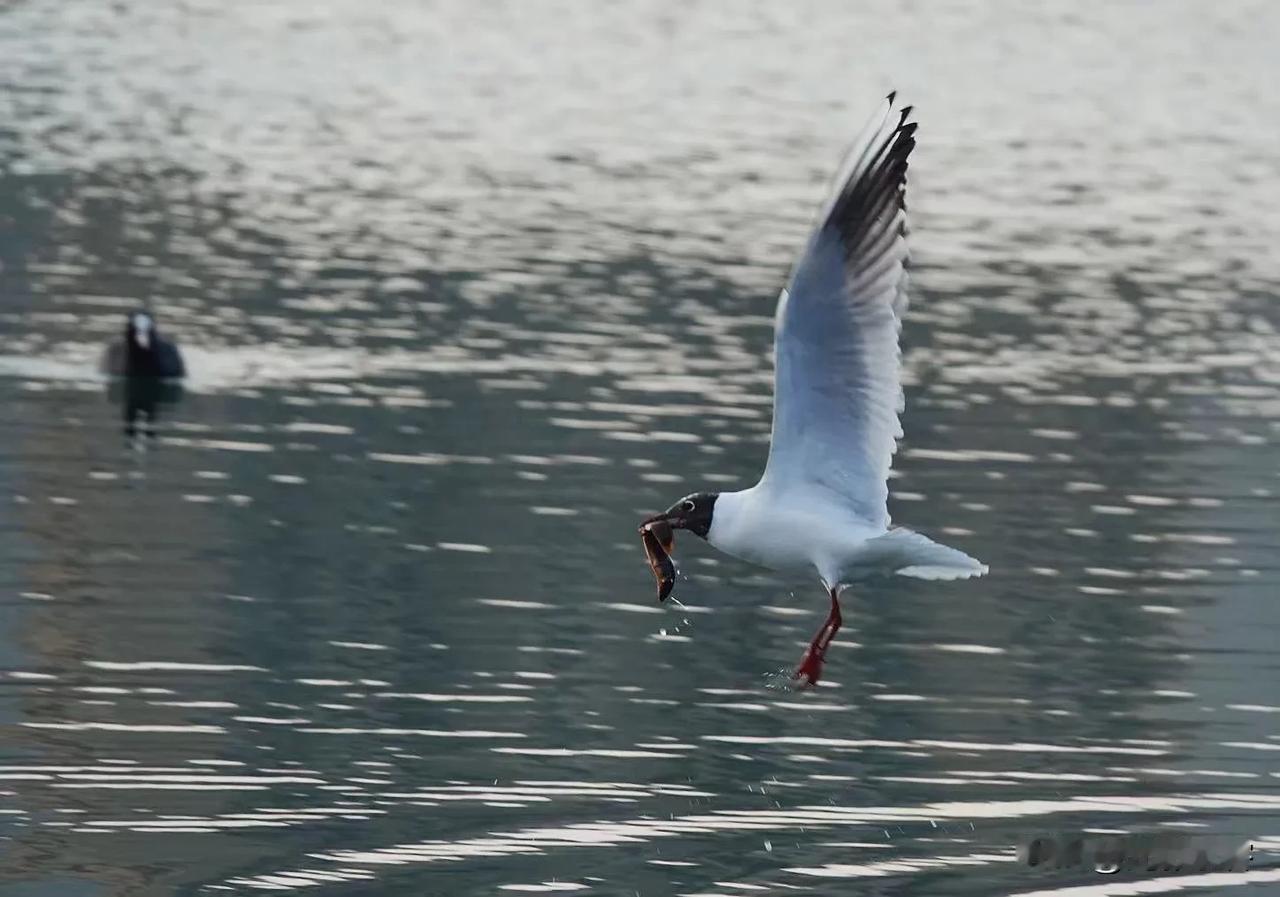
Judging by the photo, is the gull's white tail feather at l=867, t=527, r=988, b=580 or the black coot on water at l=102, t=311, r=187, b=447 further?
the black coot on water at l=102, t=311, r=187, b=447

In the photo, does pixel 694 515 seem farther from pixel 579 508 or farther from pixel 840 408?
pixel 579 508

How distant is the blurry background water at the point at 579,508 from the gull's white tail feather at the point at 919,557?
1295 mm

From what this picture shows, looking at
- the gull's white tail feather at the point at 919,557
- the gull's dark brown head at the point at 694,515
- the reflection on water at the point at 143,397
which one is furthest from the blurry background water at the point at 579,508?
the gull's dark brown head at the point at 694,515

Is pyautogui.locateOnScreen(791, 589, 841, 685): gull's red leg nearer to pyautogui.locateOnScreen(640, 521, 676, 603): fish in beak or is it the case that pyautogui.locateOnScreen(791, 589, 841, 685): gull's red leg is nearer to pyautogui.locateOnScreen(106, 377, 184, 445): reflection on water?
pyautogui.locateOnScreen(640, 521, 676, 603): fish in beak

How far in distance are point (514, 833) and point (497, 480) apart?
846cm

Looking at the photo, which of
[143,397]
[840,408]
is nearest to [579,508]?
[143,397]

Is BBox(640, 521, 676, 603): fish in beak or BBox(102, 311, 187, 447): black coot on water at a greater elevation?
BBox(102, 311, 187, 447): black coot on water

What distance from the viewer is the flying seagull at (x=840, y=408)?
12.9m

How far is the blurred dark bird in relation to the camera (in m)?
24.6

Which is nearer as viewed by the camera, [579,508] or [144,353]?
[579,508]

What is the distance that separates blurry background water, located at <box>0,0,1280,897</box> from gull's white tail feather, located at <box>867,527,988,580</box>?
4.25ft

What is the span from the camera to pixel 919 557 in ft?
42.4

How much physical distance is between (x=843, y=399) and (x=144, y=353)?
40.8 ft

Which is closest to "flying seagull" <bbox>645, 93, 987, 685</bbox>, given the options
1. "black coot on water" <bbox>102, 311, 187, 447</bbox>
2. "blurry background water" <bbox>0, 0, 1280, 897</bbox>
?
"blurry background water" <bbox>0, 0, 1280, 897</bbox>
